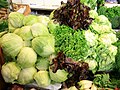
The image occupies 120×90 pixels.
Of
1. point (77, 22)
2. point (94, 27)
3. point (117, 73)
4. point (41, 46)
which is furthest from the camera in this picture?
point (117, 73)

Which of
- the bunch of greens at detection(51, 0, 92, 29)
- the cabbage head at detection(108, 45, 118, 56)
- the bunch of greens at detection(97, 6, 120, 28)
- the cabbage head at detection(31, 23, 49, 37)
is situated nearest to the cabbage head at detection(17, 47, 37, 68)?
the cabbage head at detection(31, 23, 49, 37)

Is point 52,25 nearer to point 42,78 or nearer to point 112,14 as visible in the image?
point 42,78

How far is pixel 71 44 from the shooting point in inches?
76.0

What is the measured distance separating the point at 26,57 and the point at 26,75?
146 mm

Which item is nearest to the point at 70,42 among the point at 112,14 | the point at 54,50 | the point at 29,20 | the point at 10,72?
the point at 54,50

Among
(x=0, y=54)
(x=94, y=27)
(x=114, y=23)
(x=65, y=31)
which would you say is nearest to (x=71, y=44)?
(x=65, y=31)

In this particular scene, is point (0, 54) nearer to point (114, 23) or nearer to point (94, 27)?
point (94, 27)

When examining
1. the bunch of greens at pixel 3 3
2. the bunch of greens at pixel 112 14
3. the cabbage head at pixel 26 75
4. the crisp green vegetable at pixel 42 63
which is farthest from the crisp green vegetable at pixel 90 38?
the bunch of greens at pixel 112 14

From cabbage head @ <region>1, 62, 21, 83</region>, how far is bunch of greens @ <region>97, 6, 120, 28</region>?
134 inches

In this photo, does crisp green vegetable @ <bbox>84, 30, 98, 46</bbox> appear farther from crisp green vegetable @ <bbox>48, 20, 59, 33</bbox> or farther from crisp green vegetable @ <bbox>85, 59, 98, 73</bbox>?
crisp green vegetable @ <bbox>48, 20, 59, 33</bbox>

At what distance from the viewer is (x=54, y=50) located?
1.90 m

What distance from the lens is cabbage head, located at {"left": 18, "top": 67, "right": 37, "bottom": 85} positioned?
1889 millimetres

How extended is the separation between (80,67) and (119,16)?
11.1ft

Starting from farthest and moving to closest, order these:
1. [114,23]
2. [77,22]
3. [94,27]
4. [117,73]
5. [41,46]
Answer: [114,23], [117,73], [94,27], [77,22], [41,46]
